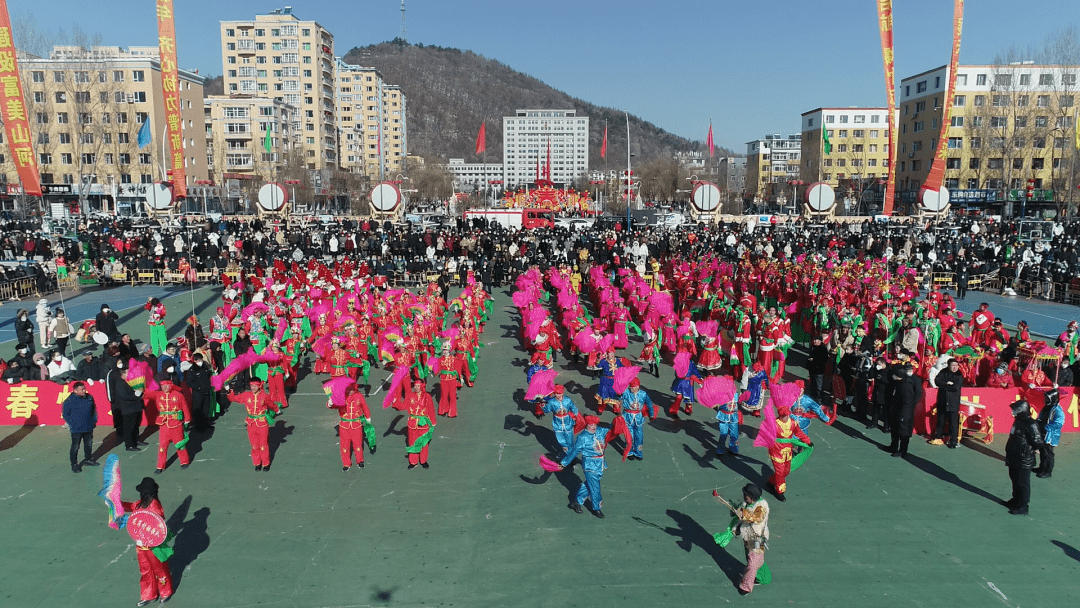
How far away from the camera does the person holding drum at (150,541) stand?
5.40 meters

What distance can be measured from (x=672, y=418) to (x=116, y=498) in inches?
298

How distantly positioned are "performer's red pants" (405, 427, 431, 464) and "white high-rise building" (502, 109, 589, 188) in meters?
185

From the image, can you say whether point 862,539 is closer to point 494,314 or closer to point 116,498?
point 116,498

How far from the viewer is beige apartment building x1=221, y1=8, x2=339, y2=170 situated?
89.3 m

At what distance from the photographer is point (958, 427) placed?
927 cm

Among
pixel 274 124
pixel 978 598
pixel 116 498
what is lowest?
pixel 978 598

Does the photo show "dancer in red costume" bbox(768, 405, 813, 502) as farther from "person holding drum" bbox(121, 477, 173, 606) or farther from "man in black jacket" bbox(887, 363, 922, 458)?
"person holding drum" bbox(121, 477, 173, 606)

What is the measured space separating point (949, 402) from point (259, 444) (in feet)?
29.9

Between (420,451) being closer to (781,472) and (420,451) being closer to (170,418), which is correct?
(170,418)

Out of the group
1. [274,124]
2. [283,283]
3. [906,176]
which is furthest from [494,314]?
[274,124]

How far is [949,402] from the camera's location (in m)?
8.96

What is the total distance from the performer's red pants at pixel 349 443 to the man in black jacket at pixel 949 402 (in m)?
7.75

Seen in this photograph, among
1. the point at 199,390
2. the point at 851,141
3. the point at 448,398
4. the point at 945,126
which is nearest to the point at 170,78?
the point at 199,390

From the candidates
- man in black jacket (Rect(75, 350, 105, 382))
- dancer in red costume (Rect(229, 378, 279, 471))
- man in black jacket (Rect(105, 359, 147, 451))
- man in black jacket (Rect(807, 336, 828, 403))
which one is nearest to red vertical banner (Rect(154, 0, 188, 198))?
man in black jacket (Rect(75, 350, 105, 382))
